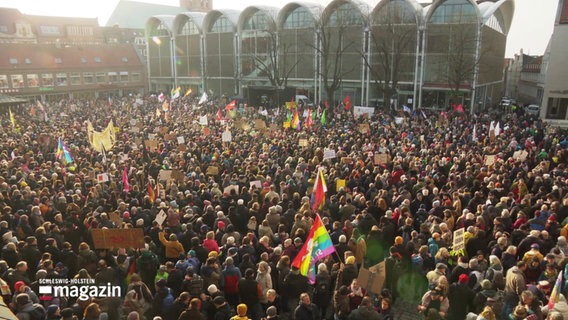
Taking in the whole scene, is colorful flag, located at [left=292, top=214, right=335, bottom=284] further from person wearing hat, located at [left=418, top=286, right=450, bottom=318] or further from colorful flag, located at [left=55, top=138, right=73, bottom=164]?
colorful flag, located at [left=55, top=138, right=73, bottom=164]

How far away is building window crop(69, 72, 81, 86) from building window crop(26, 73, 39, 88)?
3801 mm

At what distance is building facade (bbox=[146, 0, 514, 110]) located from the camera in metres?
35.2

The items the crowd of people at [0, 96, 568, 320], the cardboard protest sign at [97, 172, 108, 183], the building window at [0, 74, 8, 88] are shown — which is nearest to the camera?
the crowd of people at [0, 96, 568, 320]

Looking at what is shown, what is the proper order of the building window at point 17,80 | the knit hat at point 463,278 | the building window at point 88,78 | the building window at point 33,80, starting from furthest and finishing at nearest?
the building window at point 88,78 → the building window at point 33,80 → the building window at point 17,80 → the knit hat at point 463,278

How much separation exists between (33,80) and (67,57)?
17.4 ft

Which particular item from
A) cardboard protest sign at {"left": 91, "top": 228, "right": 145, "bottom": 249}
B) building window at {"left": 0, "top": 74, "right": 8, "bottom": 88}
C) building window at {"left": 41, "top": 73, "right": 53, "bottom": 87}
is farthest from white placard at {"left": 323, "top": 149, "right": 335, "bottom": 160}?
building window at {"left": 41, "top": 73, "right": 53, "bottom": 87}

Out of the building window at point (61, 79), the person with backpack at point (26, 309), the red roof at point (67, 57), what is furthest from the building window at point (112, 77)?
the person with backpack at point (26, 309)

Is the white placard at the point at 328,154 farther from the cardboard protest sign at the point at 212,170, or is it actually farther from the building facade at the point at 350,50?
the building facade at the point at 350,50

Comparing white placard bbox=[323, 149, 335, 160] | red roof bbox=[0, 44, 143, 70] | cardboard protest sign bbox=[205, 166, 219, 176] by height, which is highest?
red roof bbox=[0, 44, 143, 70]

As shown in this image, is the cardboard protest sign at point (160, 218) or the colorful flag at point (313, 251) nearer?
the colorful flag at point (313, 251)

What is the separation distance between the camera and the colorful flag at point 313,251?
7.10 metres

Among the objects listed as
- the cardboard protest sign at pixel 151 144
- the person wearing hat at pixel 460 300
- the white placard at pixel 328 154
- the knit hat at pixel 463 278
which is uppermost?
the white placard at pixel 328 154

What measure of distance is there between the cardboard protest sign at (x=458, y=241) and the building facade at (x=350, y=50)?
1049 inches

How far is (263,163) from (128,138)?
27.7ft
